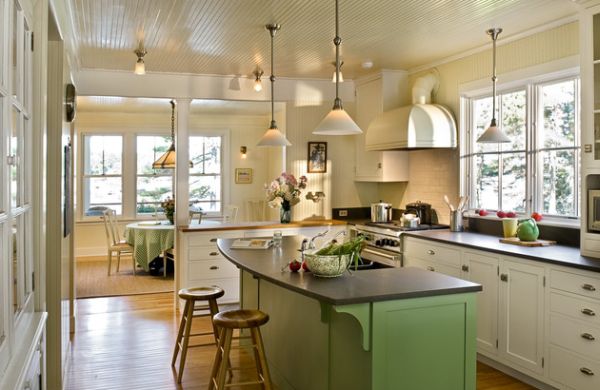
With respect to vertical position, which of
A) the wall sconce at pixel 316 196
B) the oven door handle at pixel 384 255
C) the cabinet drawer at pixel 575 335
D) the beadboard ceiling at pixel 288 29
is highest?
the beadboard ceiling at pixel 288 29

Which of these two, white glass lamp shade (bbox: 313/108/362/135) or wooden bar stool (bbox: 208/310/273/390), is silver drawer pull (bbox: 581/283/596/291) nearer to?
white glass lamp shade (bbox: 313/108/362/135)

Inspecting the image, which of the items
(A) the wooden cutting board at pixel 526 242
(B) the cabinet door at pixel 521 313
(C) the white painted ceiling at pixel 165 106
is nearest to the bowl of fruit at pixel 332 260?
(B) the cabinet door at pixel 521 313

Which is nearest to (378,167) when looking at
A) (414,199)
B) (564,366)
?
(414,199)

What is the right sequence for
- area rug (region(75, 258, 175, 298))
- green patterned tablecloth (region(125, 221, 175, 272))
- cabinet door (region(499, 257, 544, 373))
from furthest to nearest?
1. green patterned tablecloth (region(125, 221, 175, 272))
2. area rug (region(75, 258, 175, 298))
3. cabinet door (region(499, 257, 544, 373))

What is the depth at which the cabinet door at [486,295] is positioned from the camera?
3.81m

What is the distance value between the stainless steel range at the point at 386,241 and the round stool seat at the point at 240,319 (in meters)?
1.80

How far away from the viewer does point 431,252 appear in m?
4.48

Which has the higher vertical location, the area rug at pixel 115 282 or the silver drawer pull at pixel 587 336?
the silver drawer pull at pixel 587 336

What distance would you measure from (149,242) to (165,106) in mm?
2378

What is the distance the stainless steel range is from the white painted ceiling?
3114 millimetres

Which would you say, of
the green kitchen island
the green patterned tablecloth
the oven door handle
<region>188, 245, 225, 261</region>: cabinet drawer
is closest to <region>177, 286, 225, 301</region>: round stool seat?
the green kitchen island

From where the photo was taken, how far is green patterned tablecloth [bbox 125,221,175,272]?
24.4ft

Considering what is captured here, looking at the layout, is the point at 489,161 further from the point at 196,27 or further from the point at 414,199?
the point at 196,27

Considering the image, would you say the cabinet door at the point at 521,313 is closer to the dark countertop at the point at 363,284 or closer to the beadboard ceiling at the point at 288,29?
the dark countertop at the point at 363,284
